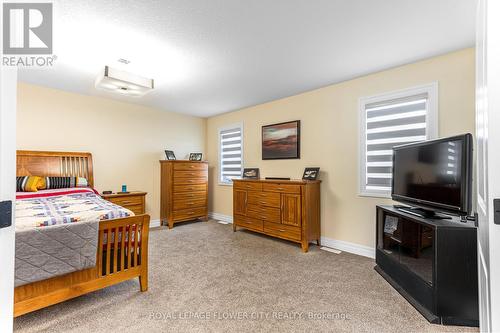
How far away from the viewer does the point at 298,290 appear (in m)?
2.25

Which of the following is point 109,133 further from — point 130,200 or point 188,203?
point 188,203

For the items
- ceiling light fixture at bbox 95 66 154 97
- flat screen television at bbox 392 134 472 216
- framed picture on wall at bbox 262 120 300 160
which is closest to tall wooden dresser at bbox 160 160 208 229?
framed picture on wall at bbox 262 120 300 160

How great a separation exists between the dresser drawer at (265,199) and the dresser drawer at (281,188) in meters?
0.08

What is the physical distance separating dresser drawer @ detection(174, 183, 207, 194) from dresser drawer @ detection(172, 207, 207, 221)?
0.40 metres

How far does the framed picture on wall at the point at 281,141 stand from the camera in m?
3.97

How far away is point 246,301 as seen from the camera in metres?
2.06

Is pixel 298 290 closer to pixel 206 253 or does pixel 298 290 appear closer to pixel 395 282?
pixel 395 282

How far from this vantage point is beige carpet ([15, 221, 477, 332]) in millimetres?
1746

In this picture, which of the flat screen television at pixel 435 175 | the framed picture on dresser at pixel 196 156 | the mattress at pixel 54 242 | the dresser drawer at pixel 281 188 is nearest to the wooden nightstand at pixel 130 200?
the framed picture on dresser at pixel 196 156

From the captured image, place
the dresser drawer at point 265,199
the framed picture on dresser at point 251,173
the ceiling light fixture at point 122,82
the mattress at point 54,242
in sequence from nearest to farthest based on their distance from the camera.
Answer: the mattress at point 54,242
the ceiling light fixture at point 122,82
the dresser drawer at point 265,199
the framed picture on dresser at point 251,173

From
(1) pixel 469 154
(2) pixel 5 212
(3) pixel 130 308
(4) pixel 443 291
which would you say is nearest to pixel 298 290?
(4) pixel 443 291

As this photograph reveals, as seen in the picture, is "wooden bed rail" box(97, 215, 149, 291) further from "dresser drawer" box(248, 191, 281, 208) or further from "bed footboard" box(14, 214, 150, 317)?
"dresser drawer" box(248, 191, 281, 208)

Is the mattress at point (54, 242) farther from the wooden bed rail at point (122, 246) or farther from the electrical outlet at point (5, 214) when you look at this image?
the electrical outlet at point (5, 214)

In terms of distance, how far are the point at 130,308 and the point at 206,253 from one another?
1.31 meters
